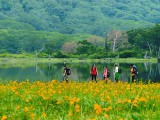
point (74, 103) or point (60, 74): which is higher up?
point (74, 103)

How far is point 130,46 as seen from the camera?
392 feet

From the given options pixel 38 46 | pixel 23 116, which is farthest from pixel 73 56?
pixel 23 116

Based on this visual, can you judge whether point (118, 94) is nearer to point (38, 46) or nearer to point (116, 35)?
point (116, 35)

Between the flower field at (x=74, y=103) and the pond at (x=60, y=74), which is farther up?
the flower field at (x=74, y=103)

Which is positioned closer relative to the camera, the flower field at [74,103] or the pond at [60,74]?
the flower field at [74,103]

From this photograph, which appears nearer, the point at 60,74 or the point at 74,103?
the point at 74,103

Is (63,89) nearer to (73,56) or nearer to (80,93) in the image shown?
(80,93)

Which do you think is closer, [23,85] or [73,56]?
[23,85]

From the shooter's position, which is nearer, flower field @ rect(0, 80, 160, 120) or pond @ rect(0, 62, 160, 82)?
flower field @ rect(0, 80, 160, 120)

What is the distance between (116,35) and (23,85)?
11373 cm

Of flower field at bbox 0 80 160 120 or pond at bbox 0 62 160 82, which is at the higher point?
flower field at bbox 0 80 160 120

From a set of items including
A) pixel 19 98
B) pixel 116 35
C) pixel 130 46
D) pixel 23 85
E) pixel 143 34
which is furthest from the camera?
pixel 116 35

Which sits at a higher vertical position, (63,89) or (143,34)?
(143,34)

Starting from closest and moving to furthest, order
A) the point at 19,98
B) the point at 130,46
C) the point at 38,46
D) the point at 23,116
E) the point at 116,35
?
the point at 23,116
the point at 19,98
the point at 130,46
the point at 116,35
the point at 38,46
